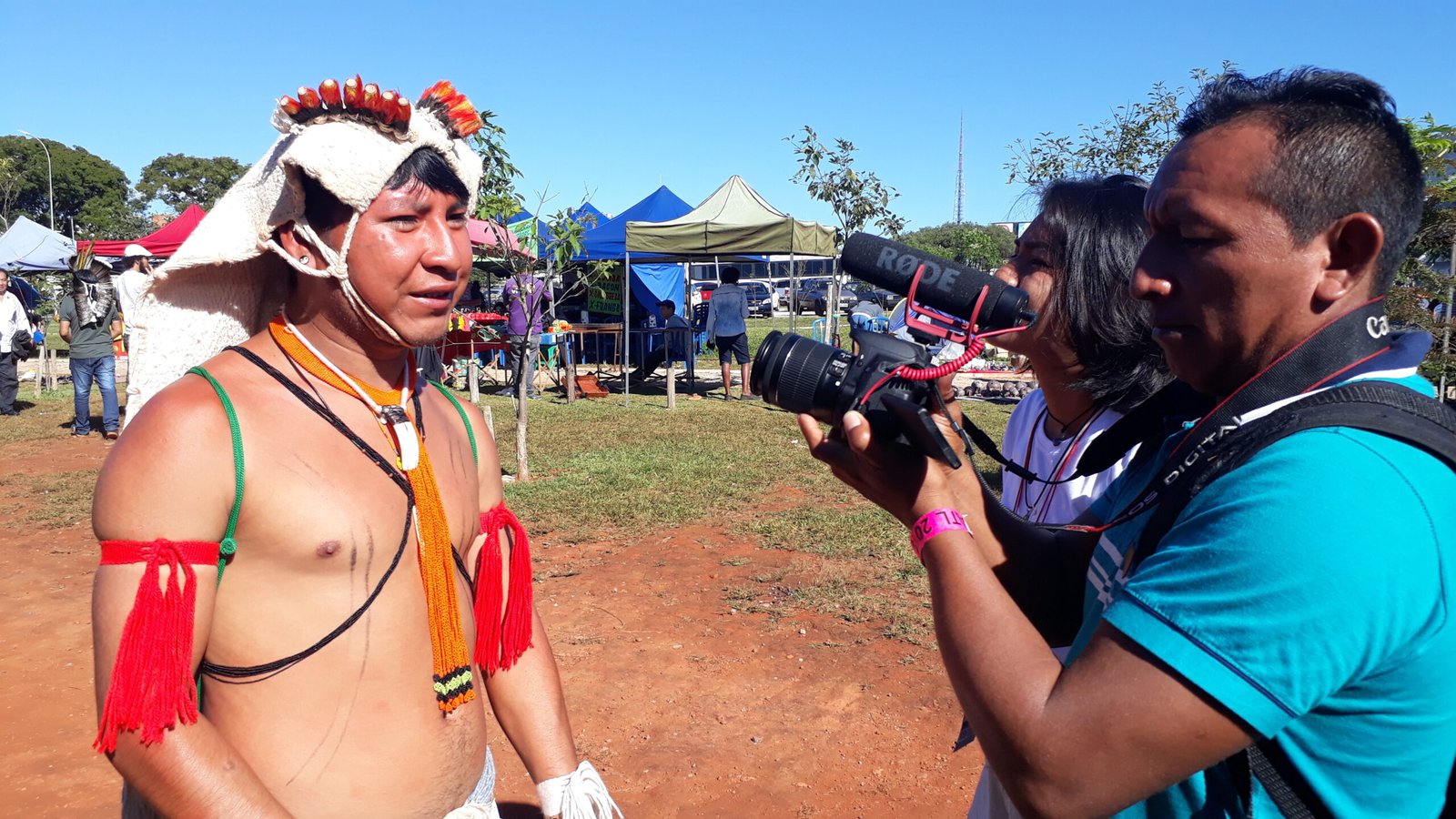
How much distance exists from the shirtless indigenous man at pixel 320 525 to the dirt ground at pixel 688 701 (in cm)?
196

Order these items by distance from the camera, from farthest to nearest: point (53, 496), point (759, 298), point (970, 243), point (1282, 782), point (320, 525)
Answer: point (759, 298), point (970, 243), point (53, 496), point (320, 525), point (1282, 782)

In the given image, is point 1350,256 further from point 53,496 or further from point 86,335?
point 86,335

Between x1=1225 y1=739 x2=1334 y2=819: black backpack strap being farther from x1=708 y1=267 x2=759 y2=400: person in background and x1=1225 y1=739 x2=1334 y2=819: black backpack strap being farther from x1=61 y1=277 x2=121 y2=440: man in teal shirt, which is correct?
x1=61 y1=277 x2=121 y2=440: man in teal shirt

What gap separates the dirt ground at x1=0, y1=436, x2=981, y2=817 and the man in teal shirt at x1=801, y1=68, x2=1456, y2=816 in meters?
2.70

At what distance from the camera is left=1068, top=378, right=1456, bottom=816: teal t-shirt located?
3.33ft

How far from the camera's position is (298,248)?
1958 mm

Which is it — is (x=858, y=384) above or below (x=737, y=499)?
above

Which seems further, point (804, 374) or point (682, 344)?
point (682, 344)

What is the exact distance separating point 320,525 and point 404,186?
73cm

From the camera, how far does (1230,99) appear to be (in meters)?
→ 1.39

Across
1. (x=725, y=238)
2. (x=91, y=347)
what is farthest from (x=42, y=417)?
(x=725, y=238)

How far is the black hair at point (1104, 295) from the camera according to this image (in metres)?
2.22

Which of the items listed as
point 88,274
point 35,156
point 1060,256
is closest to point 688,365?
point 88,274

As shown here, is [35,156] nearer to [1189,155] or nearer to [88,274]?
[88,274]
